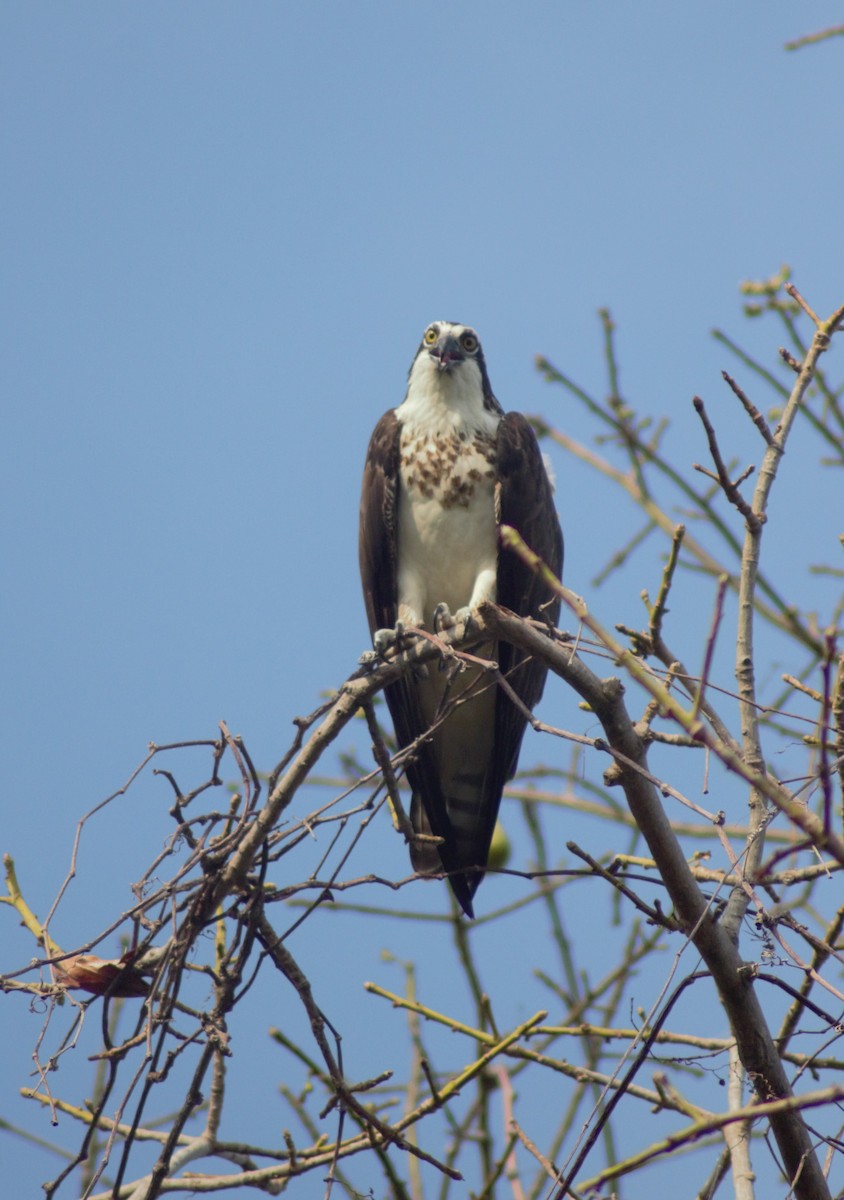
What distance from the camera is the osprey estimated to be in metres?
4.75

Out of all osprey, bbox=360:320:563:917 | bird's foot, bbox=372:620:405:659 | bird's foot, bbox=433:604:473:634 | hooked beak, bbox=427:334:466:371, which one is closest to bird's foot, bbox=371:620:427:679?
bird's foot, bbox=372:620:405:659

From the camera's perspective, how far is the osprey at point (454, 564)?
4746mm

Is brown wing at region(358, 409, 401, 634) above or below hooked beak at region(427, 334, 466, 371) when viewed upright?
below

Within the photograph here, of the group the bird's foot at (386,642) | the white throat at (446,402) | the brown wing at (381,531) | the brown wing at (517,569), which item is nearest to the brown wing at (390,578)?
the brown wing at (381,531)

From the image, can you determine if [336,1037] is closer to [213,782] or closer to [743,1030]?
[213,782]

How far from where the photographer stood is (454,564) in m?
4.79

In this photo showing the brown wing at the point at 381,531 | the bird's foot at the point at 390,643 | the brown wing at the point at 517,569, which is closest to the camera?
the bird's foot at the point at 390,643

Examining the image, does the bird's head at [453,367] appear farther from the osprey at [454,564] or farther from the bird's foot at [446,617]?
Result: the bird's foot at [446,617]

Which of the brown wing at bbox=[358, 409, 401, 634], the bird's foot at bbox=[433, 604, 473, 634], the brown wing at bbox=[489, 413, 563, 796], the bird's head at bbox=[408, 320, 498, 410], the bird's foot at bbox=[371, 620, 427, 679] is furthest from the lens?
the bird's head at bbox=[408, 320, 498, 410]

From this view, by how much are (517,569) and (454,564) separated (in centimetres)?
24

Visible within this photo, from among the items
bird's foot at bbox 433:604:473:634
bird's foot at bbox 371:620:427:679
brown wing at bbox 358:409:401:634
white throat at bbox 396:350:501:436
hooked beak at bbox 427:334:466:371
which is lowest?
bird's foot at bbox 371:620:427:679

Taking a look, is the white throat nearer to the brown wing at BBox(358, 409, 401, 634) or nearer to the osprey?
the osprey

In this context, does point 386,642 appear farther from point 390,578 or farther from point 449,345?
point 449,345

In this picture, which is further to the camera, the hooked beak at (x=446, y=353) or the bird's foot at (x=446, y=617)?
the hooked beak at (x=446, y=353)
